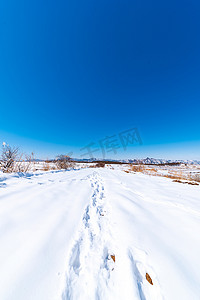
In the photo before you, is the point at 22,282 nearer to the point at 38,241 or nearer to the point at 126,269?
the point at 38,241

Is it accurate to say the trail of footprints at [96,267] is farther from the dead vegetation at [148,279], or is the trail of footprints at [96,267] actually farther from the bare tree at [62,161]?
the bare tree at [62,161]

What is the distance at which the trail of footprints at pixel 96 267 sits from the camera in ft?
2.22

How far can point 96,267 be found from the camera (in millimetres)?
833

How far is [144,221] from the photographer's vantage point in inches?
Answer: 58.5

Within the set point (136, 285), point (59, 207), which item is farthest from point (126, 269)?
point (59, 207)

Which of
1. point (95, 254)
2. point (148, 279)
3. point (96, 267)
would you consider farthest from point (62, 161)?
point (148, 279)

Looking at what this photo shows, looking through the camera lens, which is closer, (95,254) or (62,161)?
(95,254)

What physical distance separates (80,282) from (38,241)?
20.4 inches

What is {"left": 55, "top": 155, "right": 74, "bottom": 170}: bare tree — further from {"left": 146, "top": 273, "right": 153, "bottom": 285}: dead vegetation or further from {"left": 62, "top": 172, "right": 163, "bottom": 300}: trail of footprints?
{"left": 146, "top": 273, "right": 153, "bottom": 285}: dead vegetation

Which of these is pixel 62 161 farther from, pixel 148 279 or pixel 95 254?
pixel 148 279

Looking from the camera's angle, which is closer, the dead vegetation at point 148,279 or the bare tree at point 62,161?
the dead vegetation at point 148,279

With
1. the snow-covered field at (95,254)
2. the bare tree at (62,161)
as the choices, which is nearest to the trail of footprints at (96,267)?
the snow-covered field at (95,254)

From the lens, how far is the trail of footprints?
68 centimetres

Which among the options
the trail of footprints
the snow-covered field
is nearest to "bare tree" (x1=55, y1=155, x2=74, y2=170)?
the snow-covered field
